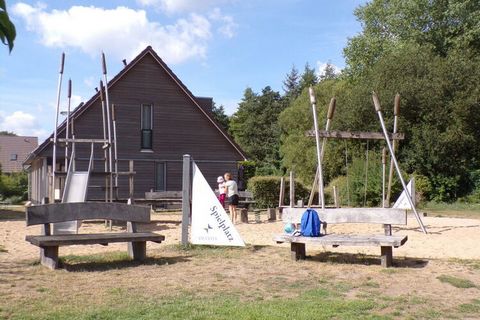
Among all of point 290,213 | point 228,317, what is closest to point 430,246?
point 290,213

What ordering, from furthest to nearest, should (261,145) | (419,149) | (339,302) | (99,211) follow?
(261,145) → (419,149) → (99,211) → (339,302)

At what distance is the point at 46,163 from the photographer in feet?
98.7

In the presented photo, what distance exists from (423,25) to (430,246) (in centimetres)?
3626

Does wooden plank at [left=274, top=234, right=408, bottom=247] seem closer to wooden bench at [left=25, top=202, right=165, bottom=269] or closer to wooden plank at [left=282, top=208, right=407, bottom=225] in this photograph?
wooden plank at [left=282, top=208, right=407, bottom=225]

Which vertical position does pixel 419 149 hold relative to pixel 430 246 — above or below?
above

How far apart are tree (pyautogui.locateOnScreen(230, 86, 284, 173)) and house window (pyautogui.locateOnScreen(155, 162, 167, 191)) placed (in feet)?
109

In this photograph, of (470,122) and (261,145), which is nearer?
(470,122)

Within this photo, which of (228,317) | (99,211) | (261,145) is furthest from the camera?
(261,145)

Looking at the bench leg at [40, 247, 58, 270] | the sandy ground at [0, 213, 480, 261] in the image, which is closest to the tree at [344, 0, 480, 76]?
the sandy ground at [0, 213, 480, 261]

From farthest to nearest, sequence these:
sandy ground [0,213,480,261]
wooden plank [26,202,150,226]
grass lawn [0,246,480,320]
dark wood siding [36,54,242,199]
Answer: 1. dark wood siding [36,54,242,199]
2. sandy ground [0,213,480,261]
3. wooden plank [26,202,150,226]
4. grass lawn [0,246,480,320]

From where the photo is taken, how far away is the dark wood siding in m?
30.3

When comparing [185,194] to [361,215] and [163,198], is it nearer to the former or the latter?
[361,215]

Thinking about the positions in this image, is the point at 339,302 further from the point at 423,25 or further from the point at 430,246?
the point at 423,25

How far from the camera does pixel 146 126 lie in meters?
31.8
